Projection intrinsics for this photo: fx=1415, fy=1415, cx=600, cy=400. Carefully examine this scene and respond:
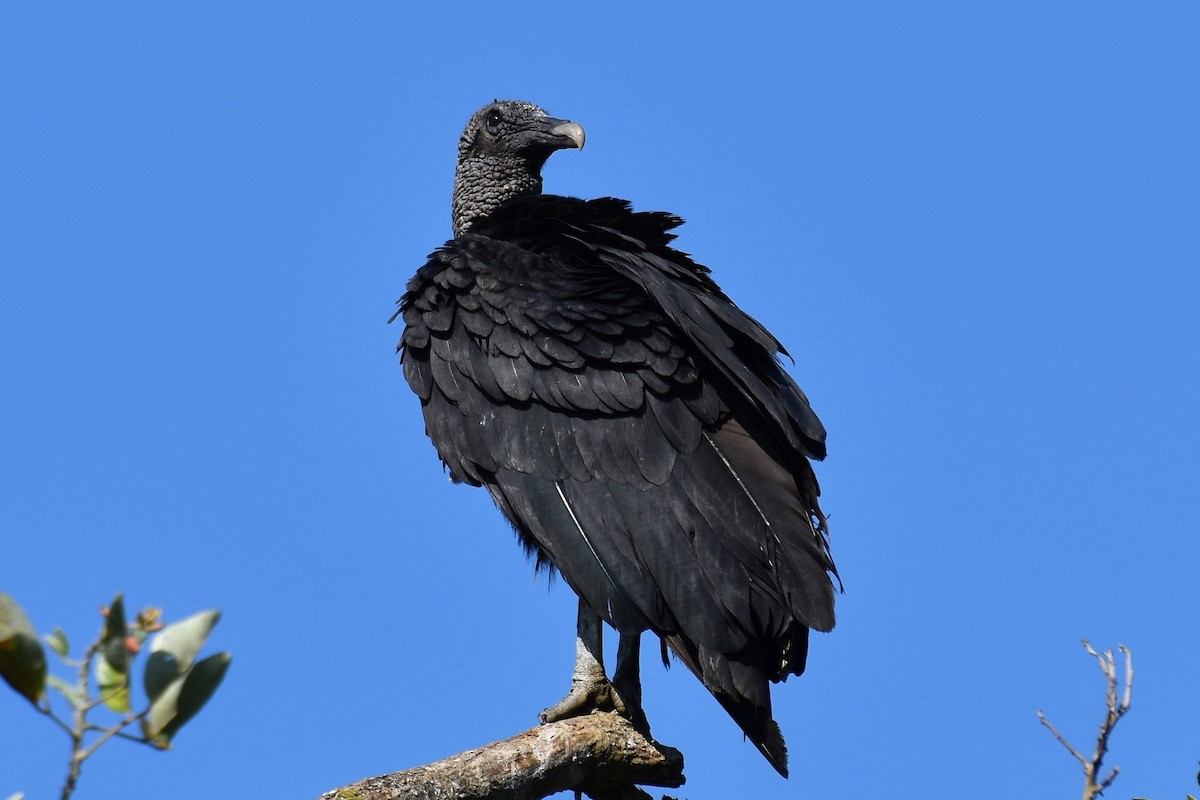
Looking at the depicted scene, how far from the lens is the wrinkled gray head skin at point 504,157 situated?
20.8ft

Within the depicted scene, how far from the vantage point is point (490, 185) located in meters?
6.37

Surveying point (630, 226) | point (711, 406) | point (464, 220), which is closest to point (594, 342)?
point (711, 406)

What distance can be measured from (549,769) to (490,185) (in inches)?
117

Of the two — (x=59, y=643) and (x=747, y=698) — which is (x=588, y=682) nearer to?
(x=747, y=698)

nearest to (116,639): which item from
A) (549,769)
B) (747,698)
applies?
(549,769)

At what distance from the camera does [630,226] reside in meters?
5.54

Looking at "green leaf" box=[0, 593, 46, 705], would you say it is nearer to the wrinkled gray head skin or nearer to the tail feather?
the tail feather

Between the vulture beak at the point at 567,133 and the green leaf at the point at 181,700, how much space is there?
4756 mm

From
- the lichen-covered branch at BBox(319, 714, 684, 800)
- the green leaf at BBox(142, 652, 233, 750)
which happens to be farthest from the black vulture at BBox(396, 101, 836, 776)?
the green leaf at BBox(142, 652, 233, 750)

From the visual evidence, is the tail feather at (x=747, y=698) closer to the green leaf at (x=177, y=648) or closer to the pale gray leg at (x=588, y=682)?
the pale gray leg at (x=588, y=682)

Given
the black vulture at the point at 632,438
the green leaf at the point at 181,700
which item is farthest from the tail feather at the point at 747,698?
the green leaf at the point at 181,700

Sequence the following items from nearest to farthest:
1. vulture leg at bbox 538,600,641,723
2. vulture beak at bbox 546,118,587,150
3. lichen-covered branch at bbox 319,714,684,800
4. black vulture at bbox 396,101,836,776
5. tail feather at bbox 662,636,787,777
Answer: lichen-covered branch at bbox 319,714,684,800, tail feather at bbox 662,636,787,777, black vulture at bbox 396,101,836,776, vulture leg at bbox 538,600,641,723, vulture beak at bbox 546,118,587,150

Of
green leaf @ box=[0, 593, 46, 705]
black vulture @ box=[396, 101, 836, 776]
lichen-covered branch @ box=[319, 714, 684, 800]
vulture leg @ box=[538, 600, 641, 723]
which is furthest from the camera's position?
vulture leg @ box=[538, 600, 641, 723]

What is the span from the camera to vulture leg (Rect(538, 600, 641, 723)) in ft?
15.4
